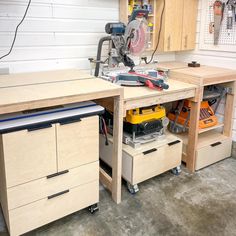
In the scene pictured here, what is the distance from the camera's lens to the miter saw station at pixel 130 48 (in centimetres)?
211

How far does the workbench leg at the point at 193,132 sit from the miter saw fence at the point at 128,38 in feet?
2.11

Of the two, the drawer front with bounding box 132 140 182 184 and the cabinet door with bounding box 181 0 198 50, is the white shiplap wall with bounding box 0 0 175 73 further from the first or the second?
the drawer front with bounding box 132 140 182 184

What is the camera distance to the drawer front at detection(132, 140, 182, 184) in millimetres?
2149

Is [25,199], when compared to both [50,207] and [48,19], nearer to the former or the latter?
[50,207]

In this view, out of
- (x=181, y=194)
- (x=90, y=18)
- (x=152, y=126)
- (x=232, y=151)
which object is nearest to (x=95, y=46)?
(x=90, y=18)

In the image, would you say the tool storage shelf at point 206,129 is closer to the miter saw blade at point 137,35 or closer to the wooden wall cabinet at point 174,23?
the wooden wall cabinet at point 174,23

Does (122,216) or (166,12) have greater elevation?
(166,12)

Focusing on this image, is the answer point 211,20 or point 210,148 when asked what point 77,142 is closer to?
point 210,148

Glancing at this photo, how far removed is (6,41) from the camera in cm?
217

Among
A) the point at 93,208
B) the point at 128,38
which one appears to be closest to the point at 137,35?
the point at 128,38

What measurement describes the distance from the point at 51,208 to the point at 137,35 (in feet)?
4.63

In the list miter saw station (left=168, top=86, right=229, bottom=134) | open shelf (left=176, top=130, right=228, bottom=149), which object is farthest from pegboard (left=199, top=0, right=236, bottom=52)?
open shelf (left=176, top=130, right=228, bottom=149)

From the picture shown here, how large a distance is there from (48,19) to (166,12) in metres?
1.14

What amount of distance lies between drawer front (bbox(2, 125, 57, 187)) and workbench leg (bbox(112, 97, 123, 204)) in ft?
1.56
